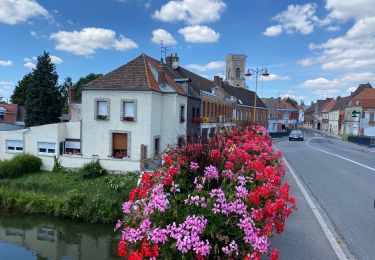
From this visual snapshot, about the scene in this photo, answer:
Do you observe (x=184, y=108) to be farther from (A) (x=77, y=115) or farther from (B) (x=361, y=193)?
(B) (x=361, y=193)

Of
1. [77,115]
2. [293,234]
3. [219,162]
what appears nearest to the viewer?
[219,162]

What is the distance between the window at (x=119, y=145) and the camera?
78.3 ft

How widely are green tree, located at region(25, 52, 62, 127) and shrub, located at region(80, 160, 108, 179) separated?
58.0 feet

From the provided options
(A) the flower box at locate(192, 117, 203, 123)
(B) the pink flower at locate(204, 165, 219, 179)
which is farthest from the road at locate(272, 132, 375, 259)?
(A) the flower box at locate(192, 117, 203, 123)

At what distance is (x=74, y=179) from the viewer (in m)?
22.7

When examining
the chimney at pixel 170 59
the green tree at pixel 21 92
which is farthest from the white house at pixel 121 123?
the green tree at pixel 21 92

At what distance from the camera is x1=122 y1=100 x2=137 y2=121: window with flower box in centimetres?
2334

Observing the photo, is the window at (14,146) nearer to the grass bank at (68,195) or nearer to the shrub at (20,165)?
the shrub at (20,165)

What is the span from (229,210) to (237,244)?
33 cm

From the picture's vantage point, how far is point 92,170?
22625mm

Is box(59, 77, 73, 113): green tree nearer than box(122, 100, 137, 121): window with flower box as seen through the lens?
No

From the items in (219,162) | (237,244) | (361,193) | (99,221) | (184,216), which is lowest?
(99,221)

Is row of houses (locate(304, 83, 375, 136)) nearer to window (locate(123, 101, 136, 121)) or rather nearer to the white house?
the white house

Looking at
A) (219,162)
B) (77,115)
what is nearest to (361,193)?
(219,162)
